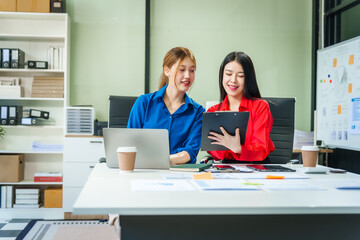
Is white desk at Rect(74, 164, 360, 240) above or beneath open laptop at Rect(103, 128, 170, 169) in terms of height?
beneath

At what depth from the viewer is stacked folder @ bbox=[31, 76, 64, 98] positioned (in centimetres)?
398

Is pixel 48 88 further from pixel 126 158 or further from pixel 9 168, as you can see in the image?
pixel 126 158

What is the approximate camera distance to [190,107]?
226cm

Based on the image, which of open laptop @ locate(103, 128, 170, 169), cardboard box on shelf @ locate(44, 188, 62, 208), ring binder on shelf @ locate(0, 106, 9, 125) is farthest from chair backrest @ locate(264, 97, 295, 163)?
ring binder on shelf @ locate(0, 106, 9, 125)

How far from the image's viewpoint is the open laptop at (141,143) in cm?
168

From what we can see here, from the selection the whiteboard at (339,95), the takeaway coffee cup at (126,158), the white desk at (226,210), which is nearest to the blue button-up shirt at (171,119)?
the takeaway coffee cup at (126,158)

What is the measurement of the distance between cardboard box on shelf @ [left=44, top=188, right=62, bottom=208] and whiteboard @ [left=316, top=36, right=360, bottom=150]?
2.67m

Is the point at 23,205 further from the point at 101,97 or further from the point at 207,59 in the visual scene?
the point at 207,59

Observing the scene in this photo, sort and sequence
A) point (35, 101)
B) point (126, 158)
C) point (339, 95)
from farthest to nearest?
point (35, 101) → point (339, 95) → point (126, 158)

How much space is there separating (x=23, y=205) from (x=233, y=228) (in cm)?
319

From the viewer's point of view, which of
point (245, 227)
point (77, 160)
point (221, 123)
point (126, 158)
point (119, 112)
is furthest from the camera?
point (77, 160)

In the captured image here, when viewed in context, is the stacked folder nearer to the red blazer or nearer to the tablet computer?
the red blazer

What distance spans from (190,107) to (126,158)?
740 millimetres

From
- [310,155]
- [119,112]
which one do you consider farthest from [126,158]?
[119,112]
